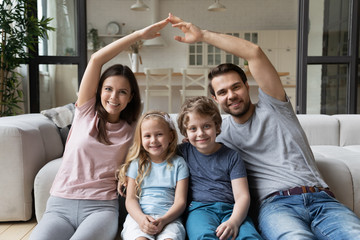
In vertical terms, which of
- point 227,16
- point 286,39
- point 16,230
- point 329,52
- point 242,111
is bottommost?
point 16,230

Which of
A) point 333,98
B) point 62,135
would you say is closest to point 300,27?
point 333,98

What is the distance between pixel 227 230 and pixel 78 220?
0.63 meters

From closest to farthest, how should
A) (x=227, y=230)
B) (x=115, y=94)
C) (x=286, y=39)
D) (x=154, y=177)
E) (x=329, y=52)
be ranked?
(x=227, y=230), (x=154, y=177), (x=115, y=94), (x=329, y=52), (x=286, y=39)

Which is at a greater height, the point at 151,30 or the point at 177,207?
the point at 151,30

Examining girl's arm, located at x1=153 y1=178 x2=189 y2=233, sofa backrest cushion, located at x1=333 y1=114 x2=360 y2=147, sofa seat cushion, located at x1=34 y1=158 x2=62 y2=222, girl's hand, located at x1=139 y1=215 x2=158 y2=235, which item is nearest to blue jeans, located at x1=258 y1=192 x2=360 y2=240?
girl's arm, located at x1=153 y1=178 x2=189 y2=233

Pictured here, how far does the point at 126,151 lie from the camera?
5.20 feet

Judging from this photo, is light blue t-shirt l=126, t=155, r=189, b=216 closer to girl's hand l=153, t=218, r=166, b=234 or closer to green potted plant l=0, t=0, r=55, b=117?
girl's hand l=153, t=218, r=166, b=234

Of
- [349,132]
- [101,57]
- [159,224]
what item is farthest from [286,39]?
[159,224]

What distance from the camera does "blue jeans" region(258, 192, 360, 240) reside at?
1.18m

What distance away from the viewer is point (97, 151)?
1.53 m

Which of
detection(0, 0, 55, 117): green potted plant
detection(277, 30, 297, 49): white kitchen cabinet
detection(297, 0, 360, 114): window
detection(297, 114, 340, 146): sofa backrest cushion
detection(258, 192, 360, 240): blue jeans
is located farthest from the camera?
detection(277, 30, 297, 49): white kitchen cabinet

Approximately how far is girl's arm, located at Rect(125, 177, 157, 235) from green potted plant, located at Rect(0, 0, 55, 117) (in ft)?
6.22

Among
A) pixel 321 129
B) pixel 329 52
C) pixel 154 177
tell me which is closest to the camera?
pixel 154 177

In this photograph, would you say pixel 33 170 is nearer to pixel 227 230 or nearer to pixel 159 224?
pixel 159 224
